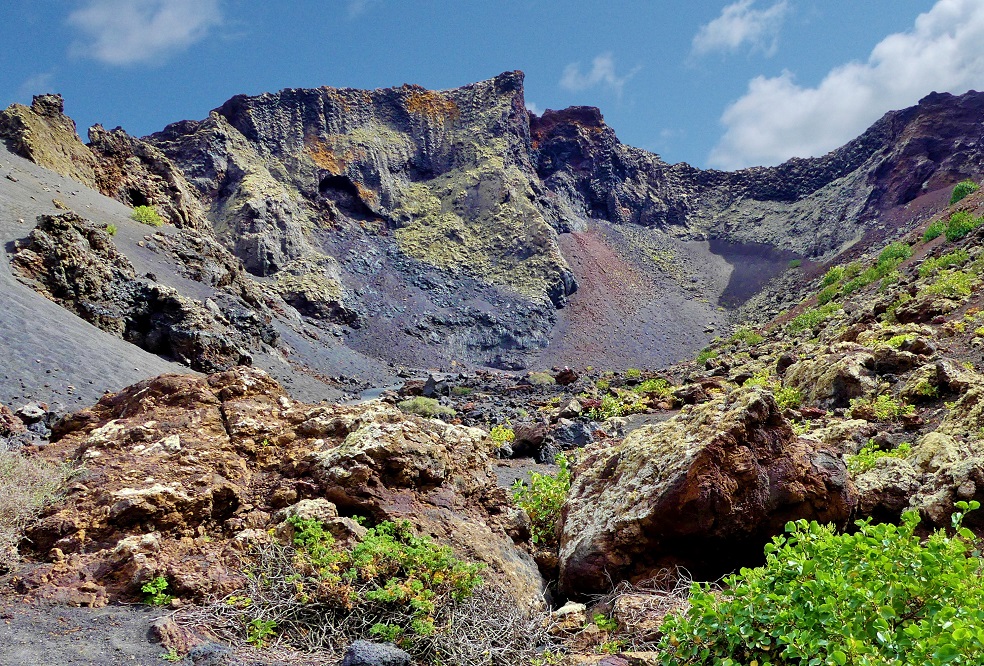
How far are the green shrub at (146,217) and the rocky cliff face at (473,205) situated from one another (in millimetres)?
2995

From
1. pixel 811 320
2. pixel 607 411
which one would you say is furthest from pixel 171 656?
pixel 811 320

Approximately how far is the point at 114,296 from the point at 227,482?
1936 cm

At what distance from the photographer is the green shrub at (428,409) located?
56.9 feet

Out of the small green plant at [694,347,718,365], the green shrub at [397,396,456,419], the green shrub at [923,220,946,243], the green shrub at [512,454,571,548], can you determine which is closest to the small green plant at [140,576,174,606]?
the green shrub at [512,454,571,548]

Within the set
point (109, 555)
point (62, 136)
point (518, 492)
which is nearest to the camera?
point (109, 555)

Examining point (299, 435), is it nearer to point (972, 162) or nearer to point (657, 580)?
point (657, 580)

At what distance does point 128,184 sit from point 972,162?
213ft

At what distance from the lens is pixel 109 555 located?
3.84 metres

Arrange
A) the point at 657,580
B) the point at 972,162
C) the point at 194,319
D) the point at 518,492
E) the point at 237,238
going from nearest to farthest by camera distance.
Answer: the point at 657,580, the point at 518,492, the point at 194,319, the point at 237,238, the point at 972,162

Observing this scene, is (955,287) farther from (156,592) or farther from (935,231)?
(935,231)

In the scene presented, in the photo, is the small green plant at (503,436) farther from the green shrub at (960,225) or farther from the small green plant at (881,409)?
the green shrub at (960,225)

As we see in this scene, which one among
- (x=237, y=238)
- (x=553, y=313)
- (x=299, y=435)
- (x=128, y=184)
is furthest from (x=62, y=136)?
Result: (x=299, y=435)

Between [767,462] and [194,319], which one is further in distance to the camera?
[194,319]

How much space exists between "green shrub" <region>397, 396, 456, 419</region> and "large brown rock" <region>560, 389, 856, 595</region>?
1258cm
